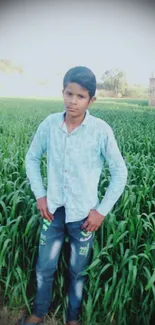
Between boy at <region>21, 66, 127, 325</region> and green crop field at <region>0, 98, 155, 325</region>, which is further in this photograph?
green crop field at <region>0, 98, 155, 325</region>

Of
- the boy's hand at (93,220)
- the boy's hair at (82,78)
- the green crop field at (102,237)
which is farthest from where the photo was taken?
the green crop field at (102,237)

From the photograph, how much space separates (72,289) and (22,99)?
2.67 feet

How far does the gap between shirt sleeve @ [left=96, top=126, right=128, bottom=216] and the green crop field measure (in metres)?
0.22

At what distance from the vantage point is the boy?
1.21 metres

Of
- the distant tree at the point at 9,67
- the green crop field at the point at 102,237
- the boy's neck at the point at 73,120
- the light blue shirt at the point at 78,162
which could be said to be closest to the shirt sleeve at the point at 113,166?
the light blue shirt at the point at 78,162

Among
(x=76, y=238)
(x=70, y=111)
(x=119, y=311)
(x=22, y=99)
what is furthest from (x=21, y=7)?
(x=119, y=311)

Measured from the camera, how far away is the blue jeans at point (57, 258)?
1358 millimetres

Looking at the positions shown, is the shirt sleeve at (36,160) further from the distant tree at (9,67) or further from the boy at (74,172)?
the distant tree at (9,67)

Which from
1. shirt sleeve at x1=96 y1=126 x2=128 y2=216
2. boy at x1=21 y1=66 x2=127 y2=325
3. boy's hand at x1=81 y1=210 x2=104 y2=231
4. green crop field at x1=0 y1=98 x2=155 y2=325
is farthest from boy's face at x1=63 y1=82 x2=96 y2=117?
boy's hand at x1=81 y1=210 x2=104 y2=231

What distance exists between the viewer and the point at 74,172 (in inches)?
50.1

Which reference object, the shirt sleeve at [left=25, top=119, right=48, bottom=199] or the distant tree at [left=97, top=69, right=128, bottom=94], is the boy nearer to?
the shirt sleeve at [left=25, top=119, right=48, bottom=199]

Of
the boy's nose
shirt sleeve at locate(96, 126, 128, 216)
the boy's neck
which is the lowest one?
shirt sleeve at locate(96, 126, 128, 216)

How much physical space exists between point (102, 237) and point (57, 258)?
207mm

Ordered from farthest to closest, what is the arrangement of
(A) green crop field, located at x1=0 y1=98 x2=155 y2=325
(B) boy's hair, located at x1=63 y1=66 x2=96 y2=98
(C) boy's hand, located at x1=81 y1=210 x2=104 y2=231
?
(A) green crop field, located at x1=0 y1=98 x2=155 y2=325 < (C) boy's hand, located at x1=81 y1=210 x2=104 y2=231 < (B) boy's hair, located at x1=63 y1=66 x2=96 y2=98
